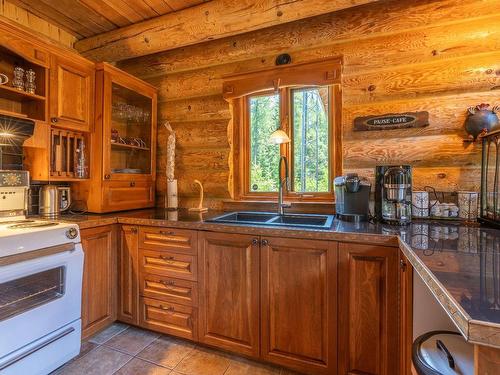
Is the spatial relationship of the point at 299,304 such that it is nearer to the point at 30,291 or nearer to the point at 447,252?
the point at 447,252

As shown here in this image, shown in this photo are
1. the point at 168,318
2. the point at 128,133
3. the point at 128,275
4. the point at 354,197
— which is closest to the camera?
the point at 354,197

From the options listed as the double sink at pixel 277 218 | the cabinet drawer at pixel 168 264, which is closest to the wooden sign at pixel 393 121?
the double sink at pixel 277 218

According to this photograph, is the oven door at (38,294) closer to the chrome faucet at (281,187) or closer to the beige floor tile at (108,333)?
the beige floor tile at (108,333)

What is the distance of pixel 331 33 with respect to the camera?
6.85 ft

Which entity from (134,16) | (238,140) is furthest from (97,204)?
(134,16)

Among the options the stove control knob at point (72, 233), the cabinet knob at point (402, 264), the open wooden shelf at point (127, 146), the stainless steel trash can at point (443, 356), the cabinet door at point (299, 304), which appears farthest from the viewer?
the open wooden shelf at point (127, 146)

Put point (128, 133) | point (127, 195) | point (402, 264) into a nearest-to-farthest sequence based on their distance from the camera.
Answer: point (402, 264) → point (127, 195) → point (128, 133)

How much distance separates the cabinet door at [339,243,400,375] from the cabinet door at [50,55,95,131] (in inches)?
83.7

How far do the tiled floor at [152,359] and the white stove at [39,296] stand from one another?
0.15 m

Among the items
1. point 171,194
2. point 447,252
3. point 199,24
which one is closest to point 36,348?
point 171,194

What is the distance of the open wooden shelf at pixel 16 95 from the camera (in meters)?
1.73

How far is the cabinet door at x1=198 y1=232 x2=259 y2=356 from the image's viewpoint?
5.39 feet

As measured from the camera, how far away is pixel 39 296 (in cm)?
152

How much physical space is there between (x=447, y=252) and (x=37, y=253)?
6.37 ft
